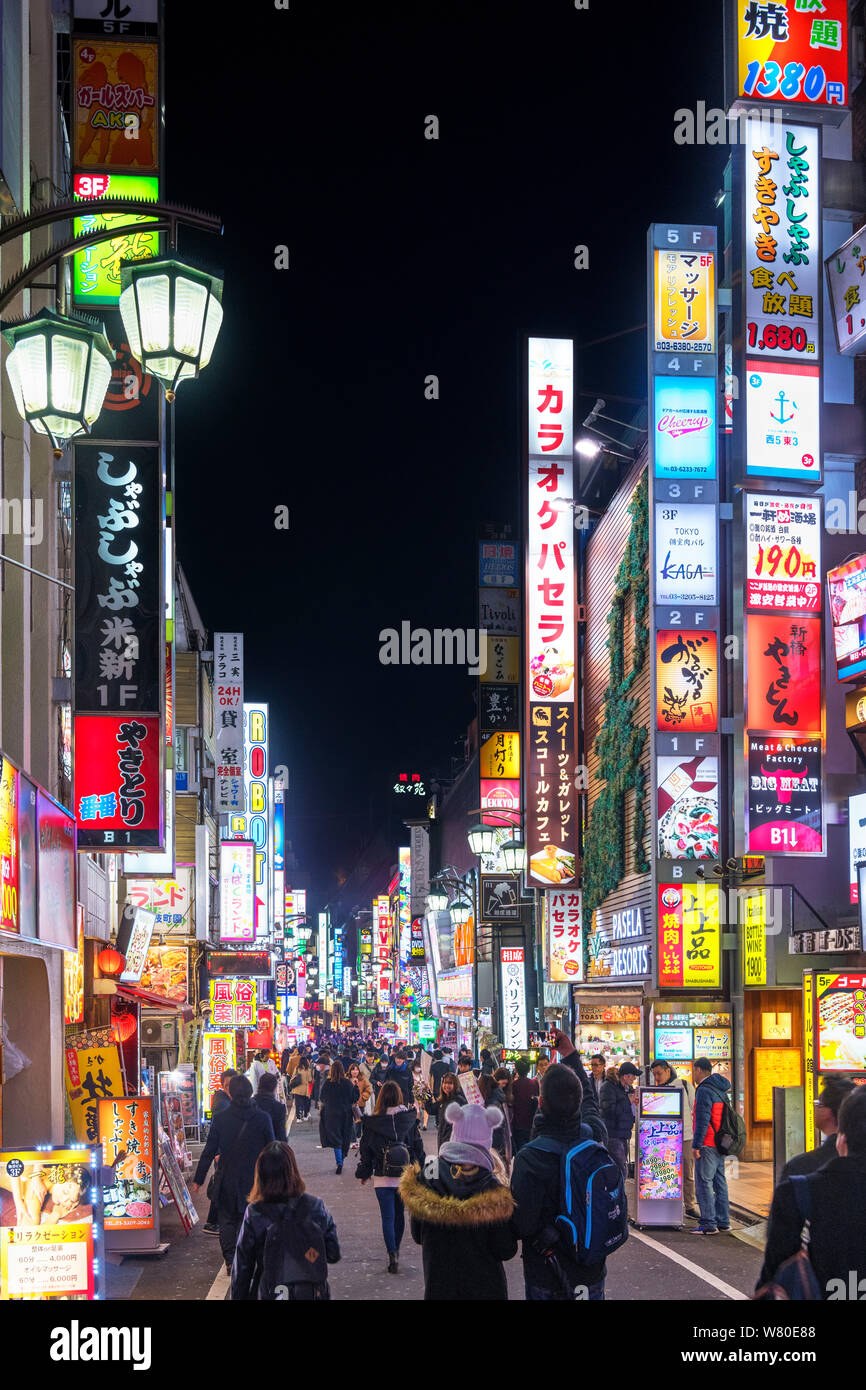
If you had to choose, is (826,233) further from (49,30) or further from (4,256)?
(4,256)

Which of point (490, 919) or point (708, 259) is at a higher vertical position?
point (708, 259)

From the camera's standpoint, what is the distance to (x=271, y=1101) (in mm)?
15148

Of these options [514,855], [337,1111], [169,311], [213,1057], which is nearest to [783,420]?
[337,1111]

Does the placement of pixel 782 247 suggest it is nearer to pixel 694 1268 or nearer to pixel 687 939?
pixel 687 939

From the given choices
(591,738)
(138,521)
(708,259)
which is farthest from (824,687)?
(591,738)

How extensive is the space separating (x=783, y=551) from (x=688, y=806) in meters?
5.41

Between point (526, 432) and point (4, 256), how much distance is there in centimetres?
2061

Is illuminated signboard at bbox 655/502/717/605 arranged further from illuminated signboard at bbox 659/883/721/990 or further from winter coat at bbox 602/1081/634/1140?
winter coat at bbox 602/1081/634/1140

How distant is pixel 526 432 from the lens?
3450cm

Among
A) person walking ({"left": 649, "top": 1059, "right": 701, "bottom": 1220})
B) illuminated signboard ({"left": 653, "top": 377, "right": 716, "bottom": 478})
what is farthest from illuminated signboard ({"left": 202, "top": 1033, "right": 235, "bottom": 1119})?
person walking ({"left": 649, "top": 1059, "right": 701, "bottom": 1220})

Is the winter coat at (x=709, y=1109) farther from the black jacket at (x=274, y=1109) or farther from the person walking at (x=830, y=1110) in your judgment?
the person walking at (x=830, y=1110)

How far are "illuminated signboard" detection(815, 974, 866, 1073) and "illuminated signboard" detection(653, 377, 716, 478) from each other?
38.0 ft

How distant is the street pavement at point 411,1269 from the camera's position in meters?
13.2
